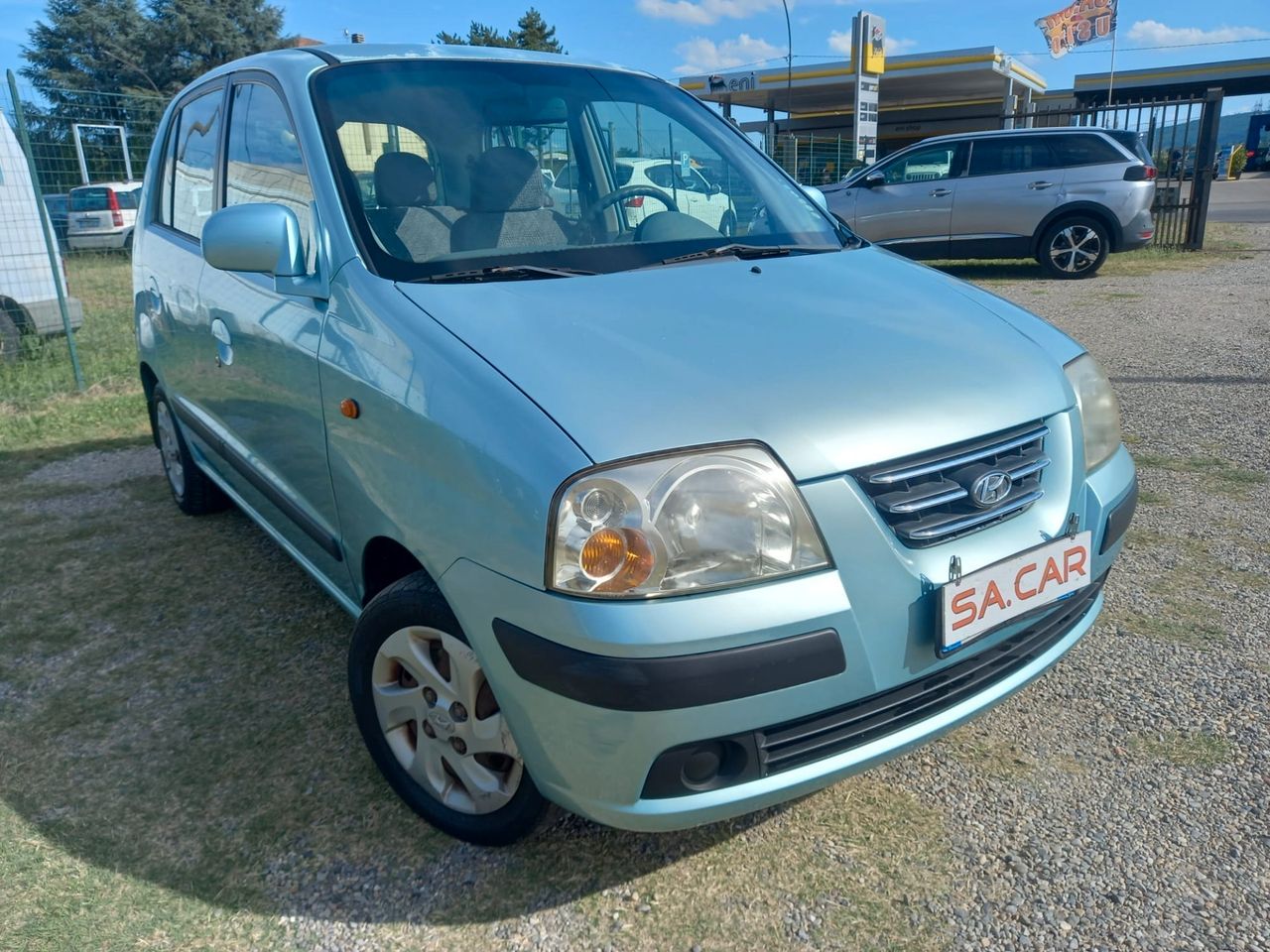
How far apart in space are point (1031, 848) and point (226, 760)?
1983 mm

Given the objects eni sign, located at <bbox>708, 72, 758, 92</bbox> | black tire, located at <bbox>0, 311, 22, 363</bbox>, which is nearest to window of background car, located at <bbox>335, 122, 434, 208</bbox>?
black tire, located at <bbox>0, 311, 22, 363</bbox>

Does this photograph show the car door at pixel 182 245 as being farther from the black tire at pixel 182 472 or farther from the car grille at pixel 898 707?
the car grille at pixel 898 707

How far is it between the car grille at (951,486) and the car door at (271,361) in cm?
137

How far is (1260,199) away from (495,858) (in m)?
31.0

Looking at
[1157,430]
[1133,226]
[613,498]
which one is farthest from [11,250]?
[1133,226]

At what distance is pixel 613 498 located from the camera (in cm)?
167

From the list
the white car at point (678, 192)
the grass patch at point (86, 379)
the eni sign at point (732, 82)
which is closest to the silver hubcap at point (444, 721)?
the white car at point (678, 192)

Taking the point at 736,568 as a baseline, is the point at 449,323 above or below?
above

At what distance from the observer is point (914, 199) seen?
1185 cm

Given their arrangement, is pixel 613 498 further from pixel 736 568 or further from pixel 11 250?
pixel 11 250

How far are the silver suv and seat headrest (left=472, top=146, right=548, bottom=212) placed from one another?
9437 millimetres

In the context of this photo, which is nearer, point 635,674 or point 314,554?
point 635,674

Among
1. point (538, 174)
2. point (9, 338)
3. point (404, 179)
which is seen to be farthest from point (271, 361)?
point (9, 338)

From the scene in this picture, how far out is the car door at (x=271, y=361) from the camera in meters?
2.44
